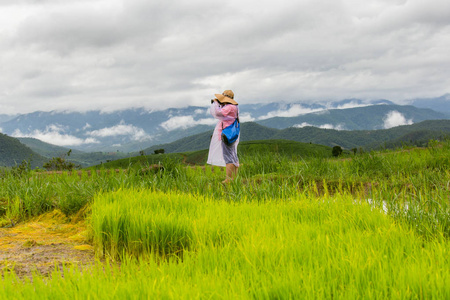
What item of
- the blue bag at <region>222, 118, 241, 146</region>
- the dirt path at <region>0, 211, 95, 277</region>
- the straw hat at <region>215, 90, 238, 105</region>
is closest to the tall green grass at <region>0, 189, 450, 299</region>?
the dirt path at <region>0, 211, 95, 277</region>

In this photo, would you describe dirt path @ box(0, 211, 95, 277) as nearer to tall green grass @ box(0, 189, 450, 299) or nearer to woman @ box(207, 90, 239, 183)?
tall green grass @ box(0, 189, 450, 299)

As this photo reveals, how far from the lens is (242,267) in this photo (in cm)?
281

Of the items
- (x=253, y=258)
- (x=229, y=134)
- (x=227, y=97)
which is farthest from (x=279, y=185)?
(x=253, y=258)

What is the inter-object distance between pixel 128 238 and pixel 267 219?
1654 mm

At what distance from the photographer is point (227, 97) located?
32.3 feet

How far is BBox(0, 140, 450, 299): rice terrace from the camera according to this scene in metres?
2.34

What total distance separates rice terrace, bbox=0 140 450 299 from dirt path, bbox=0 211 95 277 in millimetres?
15

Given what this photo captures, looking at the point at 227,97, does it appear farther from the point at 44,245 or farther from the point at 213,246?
the point at 213,246

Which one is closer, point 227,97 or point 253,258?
point 253,258

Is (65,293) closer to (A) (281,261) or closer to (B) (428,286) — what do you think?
(A) (281,261)

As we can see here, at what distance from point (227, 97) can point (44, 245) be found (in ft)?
21.9

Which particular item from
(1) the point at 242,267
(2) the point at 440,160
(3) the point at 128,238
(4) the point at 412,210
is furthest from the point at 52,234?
(2) the point at 440,160

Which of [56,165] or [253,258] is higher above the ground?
[56,165]

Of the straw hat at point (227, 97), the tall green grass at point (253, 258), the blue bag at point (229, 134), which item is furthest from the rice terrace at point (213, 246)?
the straw hat at point (227, 97)
